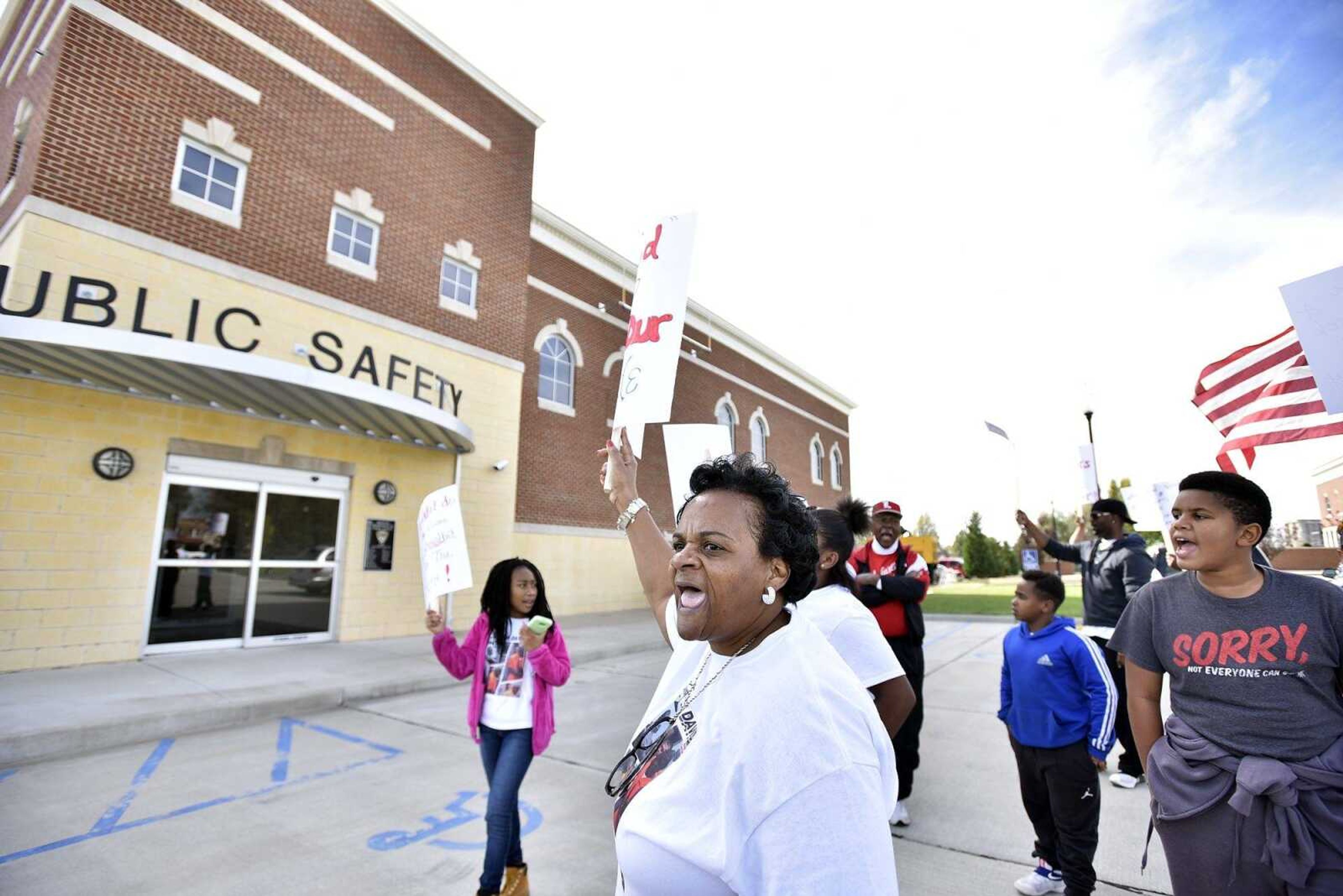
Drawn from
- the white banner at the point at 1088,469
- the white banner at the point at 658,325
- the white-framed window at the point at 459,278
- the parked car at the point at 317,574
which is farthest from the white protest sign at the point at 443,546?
the white-framed window at the point at 459,278

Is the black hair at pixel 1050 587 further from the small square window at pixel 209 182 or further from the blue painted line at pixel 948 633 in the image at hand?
the small square window at pixel 209 182

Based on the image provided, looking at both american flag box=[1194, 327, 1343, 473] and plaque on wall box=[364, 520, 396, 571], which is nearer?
american flag box=[1194, 327, 1343, 473]

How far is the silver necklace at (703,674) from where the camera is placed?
1431 millimetres

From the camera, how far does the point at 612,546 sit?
736 inches

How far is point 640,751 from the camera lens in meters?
1.50

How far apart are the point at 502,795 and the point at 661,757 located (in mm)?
2261

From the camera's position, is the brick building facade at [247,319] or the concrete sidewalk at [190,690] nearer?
the concrete sidewalk at [190,690]

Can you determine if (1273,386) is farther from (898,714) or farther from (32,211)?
(32,211)

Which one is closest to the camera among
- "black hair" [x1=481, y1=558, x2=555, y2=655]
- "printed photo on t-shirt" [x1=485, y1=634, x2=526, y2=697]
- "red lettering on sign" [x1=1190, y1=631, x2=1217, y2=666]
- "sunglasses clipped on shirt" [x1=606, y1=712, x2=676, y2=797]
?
"sunglasses clipped on shirt" [x1=606, y1=712, x2=676, y2=797]

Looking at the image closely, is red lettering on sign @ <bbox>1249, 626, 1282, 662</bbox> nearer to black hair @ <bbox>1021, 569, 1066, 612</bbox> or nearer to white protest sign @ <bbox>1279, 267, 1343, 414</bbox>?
white protest sign @ <bbox>1279, 267, 1343, 414</bbox>

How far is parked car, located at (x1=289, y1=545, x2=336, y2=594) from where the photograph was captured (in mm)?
11008

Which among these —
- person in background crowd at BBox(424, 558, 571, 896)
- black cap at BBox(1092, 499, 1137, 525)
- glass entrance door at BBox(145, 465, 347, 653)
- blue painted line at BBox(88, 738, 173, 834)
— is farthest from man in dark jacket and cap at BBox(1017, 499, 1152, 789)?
glass entrance door at BBox(145, 465, 347, 653)

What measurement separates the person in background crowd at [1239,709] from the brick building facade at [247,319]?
9326 mm

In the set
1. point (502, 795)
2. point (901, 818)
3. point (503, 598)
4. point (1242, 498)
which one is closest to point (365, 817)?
point (502, 795)
